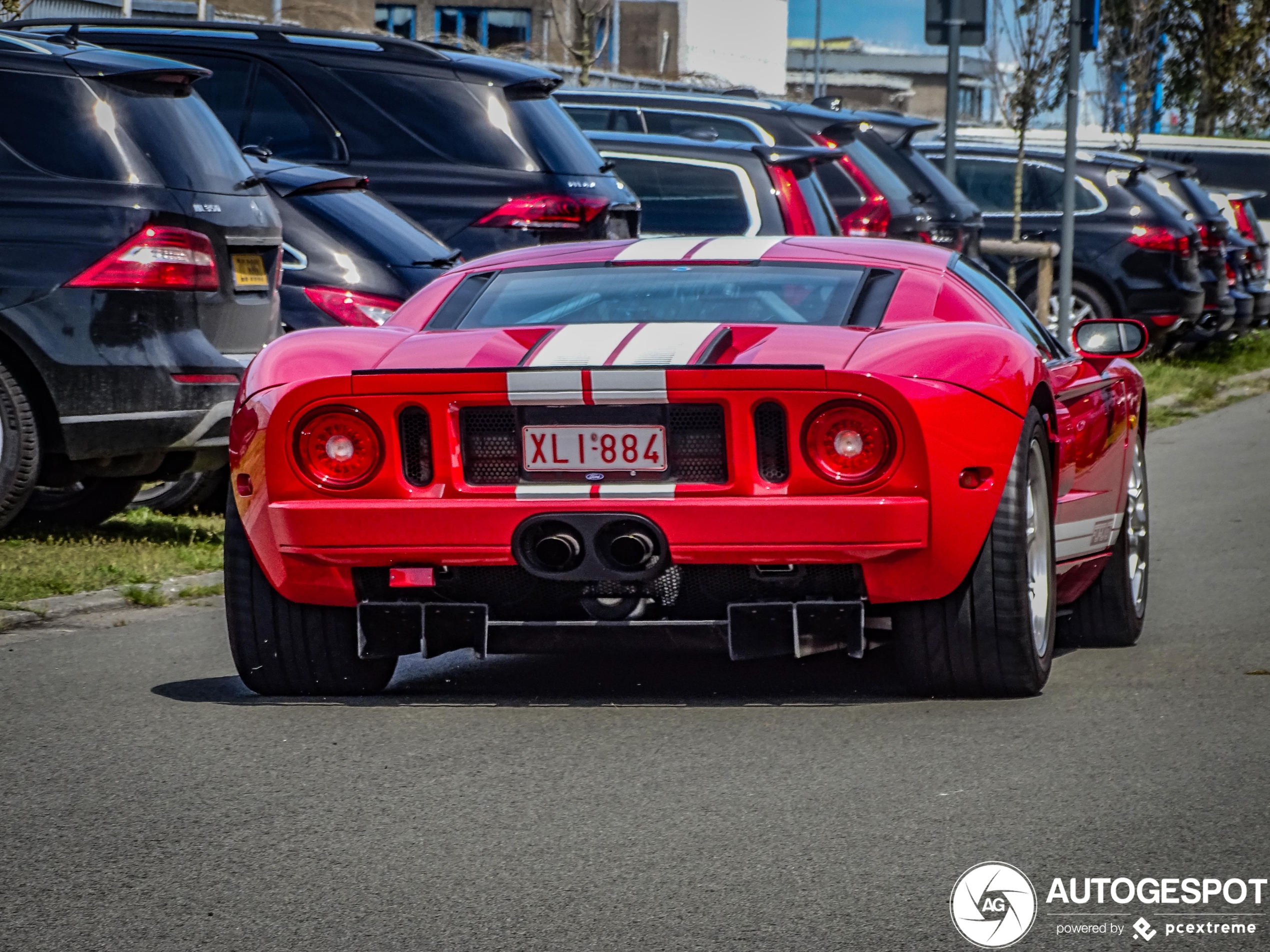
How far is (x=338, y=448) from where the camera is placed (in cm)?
563

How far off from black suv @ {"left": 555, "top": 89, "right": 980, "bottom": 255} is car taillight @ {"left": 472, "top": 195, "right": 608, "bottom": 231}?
505 cm

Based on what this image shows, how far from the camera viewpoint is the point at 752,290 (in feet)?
20.6

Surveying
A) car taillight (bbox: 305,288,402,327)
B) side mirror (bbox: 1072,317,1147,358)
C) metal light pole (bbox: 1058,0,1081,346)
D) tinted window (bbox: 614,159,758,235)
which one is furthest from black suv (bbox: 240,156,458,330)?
metal light pole (bbox: 1058,0,1081,346)

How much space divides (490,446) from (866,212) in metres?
11.4

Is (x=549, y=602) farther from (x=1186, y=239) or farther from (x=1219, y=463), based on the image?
(x=1186, y=239)

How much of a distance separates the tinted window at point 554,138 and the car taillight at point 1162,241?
10.1 metres

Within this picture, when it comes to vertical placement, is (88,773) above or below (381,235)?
below

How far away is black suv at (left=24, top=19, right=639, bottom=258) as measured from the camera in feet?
37.2

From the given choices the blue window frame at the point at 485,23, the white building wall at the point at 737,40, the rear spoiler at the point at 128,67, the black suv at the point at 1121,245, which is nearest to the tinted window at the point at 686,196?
the rear spoiler at the point at 128,67

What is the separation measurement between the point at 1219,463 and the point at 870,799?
9353 mm

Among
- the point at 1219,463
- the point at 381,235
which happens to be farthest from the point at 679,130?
the point at 381,235

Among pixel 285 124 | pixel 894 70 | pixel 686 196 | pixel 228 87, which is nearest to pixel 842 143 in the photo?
pixel 686 196

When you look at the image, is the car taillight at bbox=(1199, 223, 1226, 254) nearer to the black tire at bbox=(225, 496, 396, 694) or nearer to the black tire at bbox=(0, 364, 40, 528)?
the black tire at bbox=(0, 364, 40, 528)

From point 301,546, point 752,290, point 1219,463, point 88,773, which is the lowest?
point 1219,463
